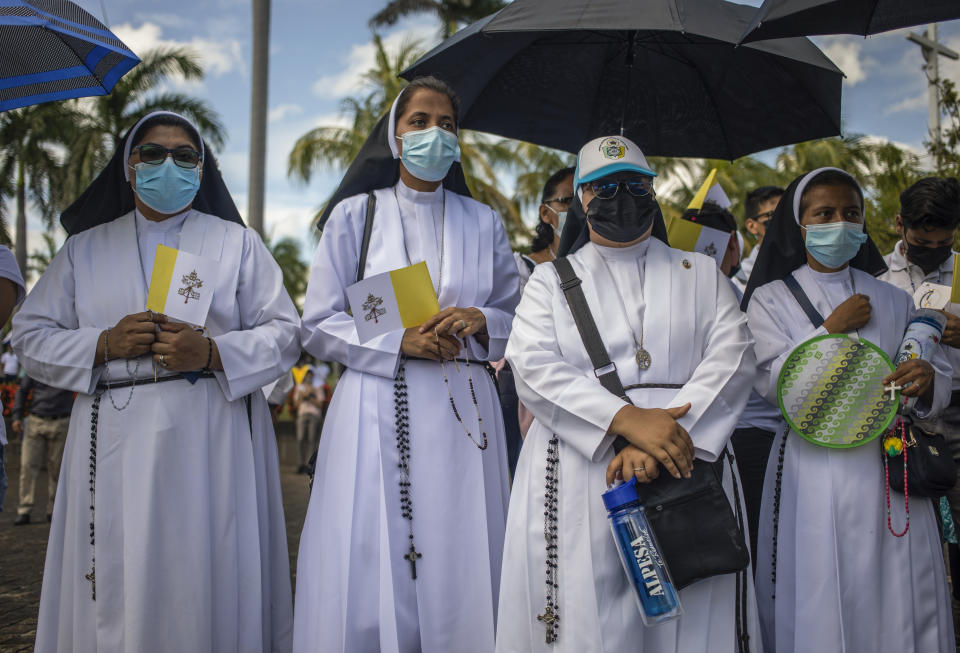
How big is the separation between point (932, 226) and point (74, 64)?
489cm

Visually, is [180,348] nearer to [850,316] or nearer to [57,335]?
[57,335]

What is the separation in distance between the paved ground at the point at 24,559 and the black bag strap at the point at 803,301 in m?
4.70

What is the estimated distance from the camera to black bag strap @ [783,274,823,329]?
13.4ft

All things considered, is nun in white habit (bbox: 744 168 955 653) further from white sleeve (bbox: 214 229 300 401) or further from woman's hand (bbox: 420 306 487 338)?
white sleeve (bbox: 214 229 300 401)

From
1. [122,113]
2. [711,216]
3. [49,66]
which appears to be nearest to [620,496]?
[49,66]

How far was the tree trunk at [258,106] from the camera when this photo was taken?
12531 millimetres

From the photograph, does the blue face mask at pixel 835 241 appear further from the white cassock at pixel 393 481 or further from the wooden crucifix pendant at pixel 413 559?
the wooden crucifix pendant at pixel 413 559

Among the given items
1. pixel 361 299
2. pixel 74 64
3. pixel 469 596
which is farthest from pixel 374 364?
pixel 74 64

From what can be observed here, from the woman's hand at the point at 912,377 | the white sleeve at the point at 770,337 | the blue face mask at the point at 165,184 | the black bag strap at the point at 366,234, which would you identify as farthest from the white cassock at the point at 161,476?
the woman's hand at the point at 912,377

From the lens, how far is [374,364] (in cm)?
397

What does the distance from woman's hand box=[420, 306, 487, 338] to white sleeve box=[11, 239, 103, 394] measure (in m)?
1.54

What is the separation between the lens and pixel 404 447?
3908mm

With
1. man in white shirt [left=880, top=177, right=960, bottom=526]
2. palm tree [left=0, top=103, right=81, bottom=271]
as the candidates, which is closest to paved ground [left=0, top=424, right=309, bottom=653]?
man in white shirt [left=880, top=177, right=960, bottom=526]

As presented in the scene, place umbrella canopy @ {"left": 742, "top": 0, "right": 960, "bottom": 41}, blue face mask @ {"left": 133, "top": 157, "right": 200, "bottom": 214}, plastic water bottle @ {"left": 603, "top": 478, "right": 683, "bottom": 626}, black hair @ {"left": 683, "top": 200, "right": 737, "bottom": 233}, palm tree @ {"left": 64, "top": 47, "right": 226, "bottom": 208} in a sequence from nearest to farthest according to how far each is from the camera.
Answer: plastic water bottle @ {"left": 603, "top": 478, "right": 683, "bottom": 626} → umbrella canopy @ {"left": 742, "top": 0, "right": 960, "bottom": 41} → blue face mask @ {"left": 133, "top": 157, "right": 200, "bottom": 214} → black hair @ {"left": 683, "top": 200, "right": 737, "bottom": 233} → palm tree @ {"left": 64, "top": 47, "right": 226, "bottom": 208}
